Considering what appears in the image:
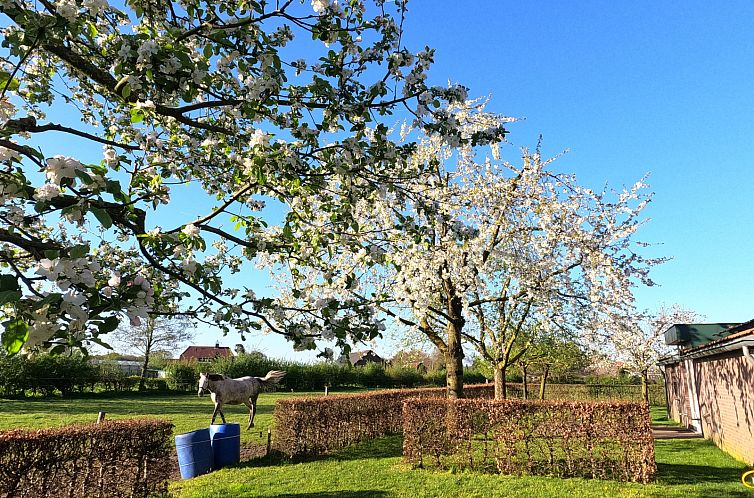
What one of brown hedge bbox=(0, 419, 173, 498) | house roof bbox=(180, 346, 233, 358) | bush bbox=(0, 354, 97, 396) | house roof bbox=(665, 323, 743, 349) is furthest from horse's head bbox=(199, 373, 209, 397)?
house roof bbox=(180, 346, 233, 358)

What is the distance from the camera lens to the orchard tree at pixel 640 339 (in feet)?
43.1

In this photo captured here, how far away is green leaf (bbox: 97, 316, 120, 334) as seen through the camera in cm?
227

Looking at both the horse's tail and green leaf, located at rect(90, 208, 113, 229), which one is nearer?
green leaf, located at rect(90, 208, 113, 229)

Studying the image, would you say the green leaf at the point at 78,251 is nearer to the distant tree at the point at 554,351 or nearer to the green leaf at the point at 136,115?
the green leaf at the point at 136,115

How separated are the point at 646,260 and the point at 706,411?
5726mm

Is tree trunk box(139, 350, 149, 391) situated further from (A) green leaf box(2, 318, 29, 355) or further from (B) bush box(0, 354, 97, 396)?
(A) green leaf box(2, 318, 29, 355)

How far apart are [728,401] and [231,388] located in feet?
41.3

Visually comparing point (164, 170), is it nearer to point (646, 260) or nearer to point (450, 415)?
point (450, 415)

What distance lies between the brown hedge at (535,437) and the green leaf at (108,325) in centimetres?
853

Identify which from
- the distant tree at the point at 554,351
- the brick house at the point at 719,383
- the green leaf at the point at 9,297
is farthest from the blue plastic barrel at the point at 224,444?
the distant tree at the point at 554,351

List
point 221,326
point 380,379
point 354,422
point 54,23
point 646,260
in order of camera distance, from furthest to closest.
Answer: point 380,379, point 354,422, point 646,260, point 221,326, point 54,23

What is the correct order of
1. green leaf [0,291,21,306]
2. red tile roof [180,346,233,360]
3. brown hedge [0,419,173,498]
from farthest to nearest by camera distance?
red tile roof [180,346,233,360]
brown hedge [0,419,173,498]
green leaf [0,291,21,306]

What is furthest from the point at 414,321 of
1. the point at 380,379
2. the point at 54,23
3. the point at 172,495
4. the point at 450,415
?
the point at 380,379

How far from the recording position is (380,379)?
1510 inches
